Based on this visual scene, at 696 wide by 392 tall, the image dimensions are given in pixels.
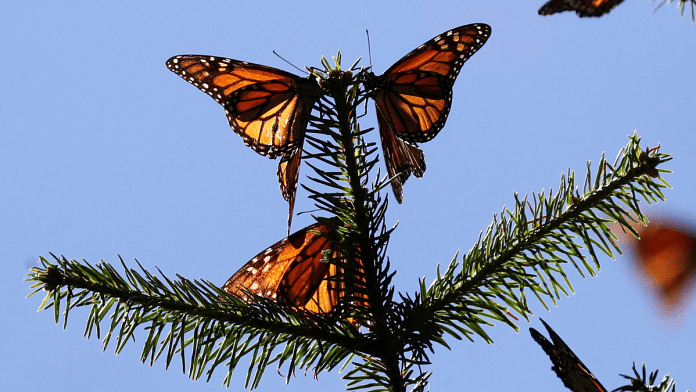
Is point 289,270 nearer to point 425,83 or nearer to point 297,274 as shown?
point 297,274

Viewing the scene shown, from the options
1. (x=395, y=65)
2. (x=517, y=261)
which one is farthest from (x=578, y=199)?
(x=395, y=65)

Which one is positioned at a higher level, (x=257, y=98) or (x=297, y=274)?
(x=257, y=98)

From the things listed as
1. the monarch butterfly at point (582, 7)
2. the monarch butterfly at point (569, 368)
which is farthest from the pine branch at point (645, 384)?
the monarch butterfly at point (582, 7)

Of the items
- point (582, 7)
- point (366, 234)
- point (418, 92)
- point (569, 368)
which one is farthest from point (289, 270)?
point (582, 7)

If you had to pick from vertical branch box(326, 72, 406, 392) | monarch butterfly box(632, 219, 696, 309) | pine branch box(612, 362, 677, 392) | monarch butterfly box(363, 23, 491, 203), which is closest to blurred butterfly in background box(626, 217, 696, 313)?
monarch butterfly box(632, 219, 696, 309)

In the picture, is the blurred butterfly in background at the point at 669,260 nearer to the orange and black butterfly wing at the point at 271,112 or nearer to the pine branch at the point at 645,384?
the pine branch at the point at 645,384

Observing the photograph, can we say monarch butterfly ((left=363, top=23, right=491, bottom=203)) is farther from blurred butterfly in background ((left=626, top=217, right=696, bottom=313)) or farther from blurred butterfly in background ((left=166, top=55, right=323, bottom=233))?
blurred butterfly in background ((left=626, top=217, right=696, bottom=313))
